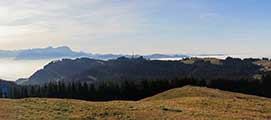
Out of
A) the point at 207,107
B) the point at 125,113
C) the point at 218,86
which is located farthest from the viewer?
the point at 218,86

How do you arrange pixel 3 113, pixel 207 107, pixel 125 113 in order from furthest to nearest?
pixel 207 107 → pixel 125 113 → pixel 3 113

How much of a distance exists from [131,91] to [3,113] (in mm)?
95810

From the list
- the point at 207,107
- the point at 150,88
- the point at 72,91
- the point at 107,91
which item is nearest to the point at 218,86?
the point at 150,88

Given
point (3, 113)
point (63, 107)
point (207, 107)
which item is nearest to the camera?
point (3, 113)

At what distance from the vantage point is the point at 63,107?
37750 mm

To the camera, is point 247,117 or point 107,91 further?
point 107,91

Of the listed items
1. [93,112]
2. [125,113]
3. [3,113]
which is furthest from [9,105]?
[125,113]

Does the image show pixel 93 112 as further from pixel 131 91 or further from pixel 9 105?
pixel 131 91

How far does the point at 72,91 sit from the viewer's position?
130875 millimetres

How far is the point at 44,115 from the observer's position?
1305 inches

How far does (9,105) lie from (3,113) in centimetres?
405

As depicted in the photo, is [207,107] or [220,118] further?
[207,107]

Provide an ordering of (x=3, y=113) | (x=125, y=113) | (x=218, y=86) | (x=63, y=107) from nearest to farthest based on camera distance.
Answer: (x=3, y=113)
(x=125, y=113)
(x=63, y=107)
(x=218, y=86)

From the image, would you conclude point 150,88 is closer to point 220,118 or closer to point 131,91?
point 131,91
